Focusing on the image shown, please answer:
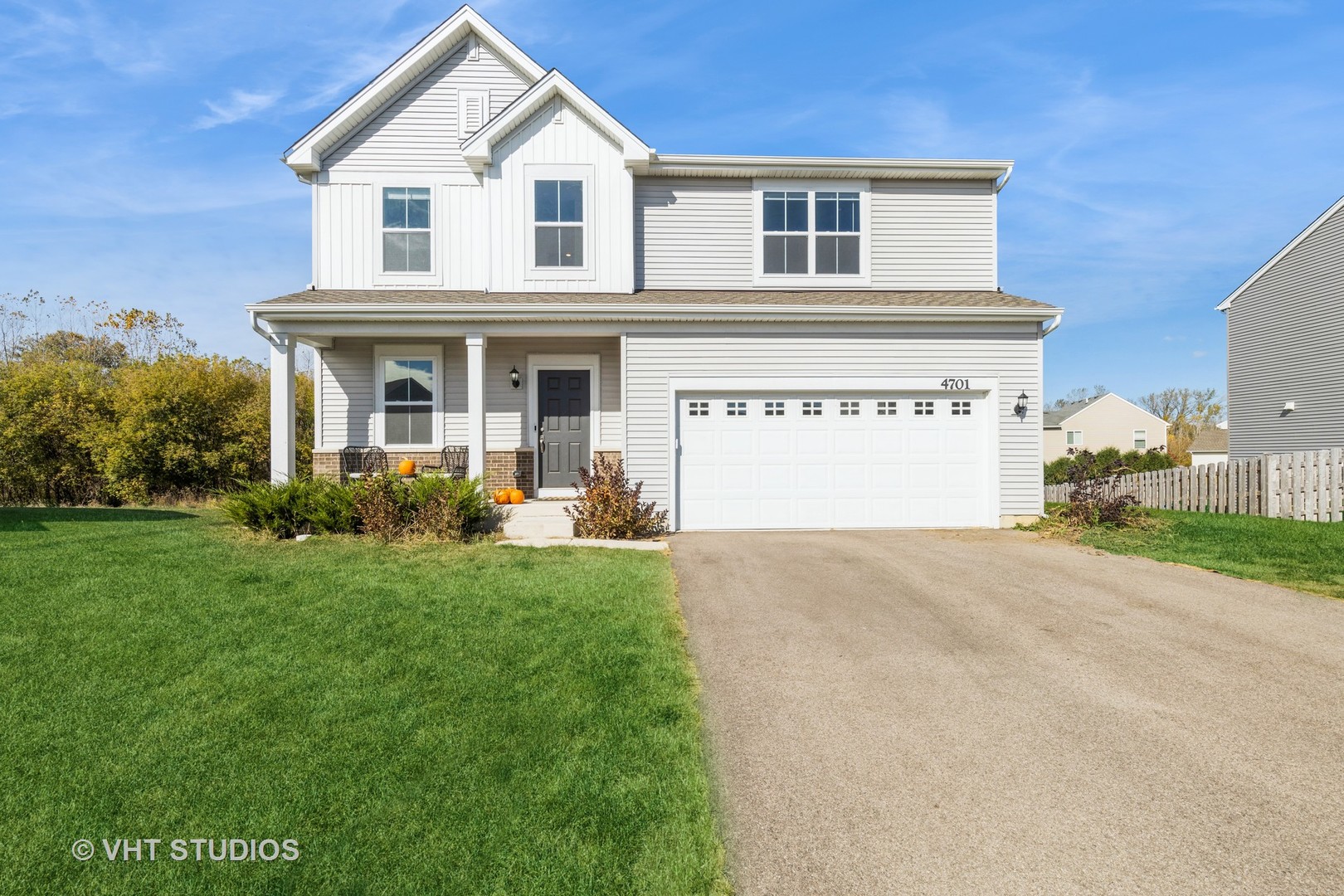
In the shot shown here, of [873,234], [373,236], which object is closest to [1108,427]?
[873,234]

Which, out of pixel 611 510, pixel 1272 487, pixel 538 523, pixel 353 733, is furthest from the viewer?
pixel 1272 487

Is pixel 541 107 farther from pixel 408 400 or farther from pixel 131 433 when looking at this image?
pixel 131 433

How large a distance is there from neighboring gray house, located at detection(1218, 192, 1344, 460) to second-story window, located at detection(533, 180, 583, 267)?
19.7 metres

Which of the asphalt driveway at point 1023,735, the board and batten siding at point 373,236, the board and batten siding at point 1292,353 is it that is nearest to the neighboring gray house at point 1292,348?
the board and batten siding at point 1292,353

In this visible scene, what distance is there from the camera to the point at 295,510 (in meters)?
10.3

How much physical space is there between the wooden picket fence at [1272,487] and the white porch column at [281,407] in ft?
45.3

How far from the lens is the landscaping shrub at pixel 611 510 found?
34.9 feet

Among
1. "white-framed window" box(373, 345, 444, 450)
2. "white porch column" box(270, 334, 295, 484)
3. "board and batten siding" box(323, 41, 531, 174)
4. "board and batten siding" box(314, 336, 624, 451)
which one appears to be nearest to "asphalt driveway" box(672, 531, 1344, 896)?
"board and batten siding" box(314, 336, 624, 451)

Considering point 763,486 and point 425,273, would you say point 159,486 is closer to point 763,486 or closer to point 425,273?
point 425,273

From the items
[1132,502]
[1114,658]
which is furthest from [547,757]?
[1132,502]

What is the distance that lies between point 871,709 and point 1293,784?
2.11 meters

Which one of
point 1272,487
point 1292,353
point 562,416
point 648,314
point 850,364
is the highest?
point 1292,353

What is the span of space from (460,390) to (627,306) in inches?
166

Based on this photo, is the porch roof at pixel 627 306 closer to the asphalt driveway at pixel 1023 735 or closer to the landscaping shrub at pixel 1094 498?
the landscaping shrub at pixel 1094 498
